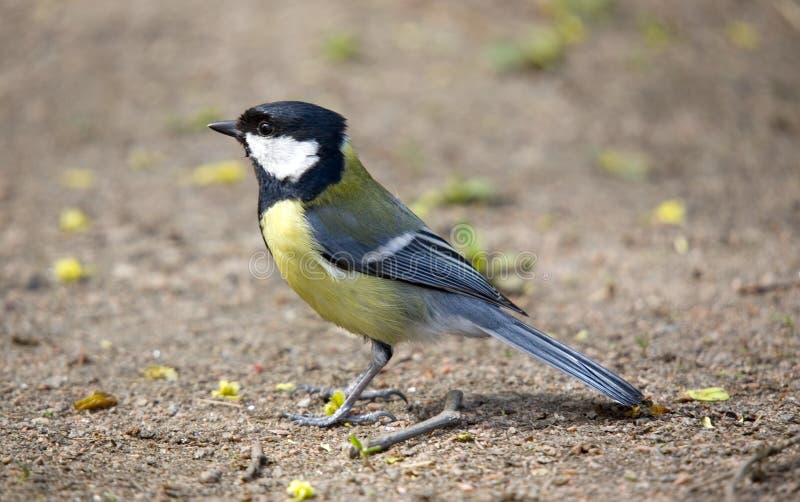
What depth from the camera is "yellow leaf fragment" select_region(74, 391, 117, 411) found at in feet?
12.8

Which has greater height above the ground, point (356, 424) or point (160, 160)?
point (160, 160)

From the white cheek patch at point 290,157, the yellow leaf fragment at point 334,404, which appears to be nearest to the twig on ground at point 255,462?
the yellow leaf fragment at point 334,404

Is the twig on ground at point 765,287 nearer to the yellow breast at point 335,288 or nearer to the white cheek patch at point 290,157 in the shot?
the yellow breast at point 335,288

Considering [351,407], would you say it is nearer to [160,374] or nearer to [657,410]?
[160,374]

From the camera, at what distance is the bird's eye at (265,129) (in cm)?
413

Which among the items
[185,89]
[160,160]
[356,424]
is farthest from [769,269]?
[185,89]

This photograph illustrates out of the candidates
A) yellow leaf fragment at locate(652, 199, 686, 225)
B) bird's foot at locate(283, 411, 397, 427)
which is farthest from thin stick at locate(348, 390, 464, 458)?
yellow leaf fragment at locate(652, 199, 686, 225)

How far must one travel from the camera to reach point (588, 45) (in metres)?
9.09

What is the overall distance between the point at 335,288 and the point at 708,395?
6.05 feet

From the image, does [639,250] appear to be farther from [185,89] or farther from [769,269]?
[185,89]

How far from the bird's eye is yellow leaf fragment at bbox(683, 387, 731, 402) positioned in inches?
96.3

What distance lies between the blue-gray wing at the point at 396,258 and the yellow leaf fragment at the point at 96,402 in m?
1.30

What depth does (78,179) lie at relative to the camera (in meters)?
7.22

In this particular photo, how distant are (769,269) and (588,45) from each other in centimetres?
440
